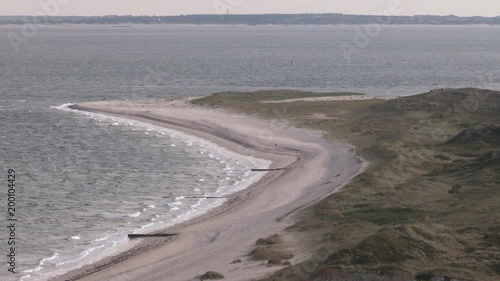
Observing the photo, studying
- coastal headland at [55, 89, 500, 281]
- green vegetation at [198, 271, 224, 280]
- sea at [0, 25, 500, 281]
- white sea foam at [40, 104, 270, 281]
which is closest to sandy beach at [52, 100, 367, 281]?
coastal headland at [55, 89, 500, 281]

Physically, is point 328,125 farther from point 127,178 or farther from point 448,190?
point 448,190

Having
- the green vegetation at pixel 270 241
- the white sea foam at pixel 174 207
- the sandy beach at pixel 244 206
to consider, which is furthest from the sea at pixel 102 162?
the green vegetation at pixel 270 241

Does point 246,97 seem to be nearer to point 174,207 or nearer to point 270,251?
point 174,207

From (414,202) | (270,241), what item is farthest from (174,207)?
(414,202)

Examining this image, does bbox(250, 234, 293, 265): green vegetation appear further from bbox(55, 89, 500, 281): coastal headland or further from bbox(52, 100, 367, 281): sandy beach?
bbox(52, 100, 367, 281): sandy beach

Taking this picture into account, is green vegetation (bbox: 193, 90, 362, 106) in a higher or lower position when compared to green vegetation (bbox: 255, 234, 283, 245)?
lower

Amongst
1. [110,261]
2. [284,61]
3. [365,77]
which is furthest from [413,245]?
[284,61]
